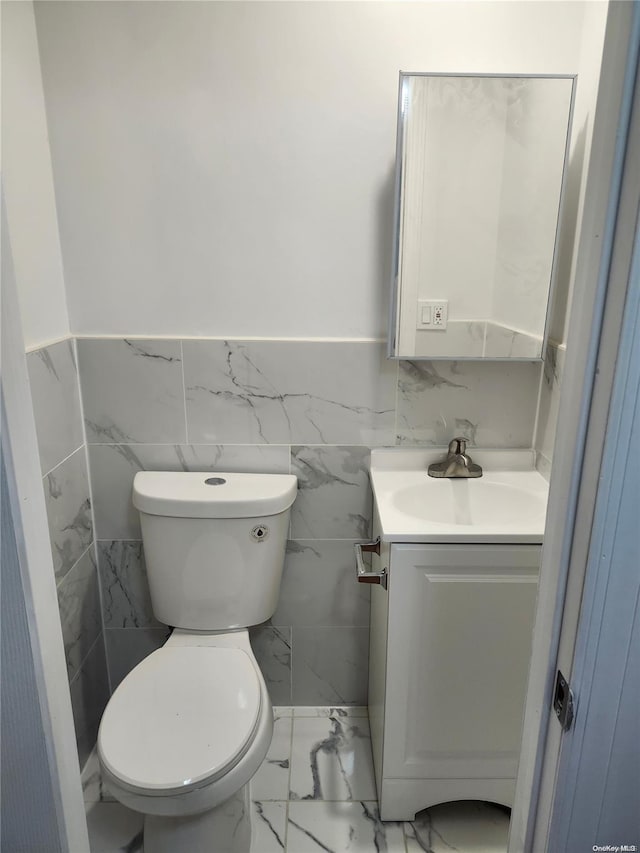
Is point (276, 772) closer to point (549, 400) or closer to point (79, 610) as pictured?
point (79, 610)

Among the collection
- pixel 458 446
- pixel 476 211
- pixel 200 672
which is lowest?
pixel 200 672

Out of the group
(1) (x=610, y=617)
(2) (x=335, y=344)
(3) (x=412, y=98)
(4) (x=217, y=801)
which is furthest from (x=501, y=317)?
(4) (x=217, y=801)

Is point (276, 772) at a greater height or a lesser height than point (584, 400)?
lesser

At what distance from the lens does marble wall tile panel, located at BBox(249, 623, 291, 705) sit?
1814mm

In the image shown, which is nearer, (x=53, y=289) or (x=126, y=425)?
(x=53, y=289)

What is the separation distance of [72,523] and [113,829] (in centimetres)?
80

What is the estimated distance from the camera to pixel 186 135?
145 cm

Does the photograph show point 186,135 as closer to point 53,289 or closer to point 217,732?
point 53,289

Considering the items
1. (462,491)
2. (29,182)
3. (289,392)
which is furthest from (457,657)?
(29,182)

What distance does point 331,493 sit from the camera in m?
1.69

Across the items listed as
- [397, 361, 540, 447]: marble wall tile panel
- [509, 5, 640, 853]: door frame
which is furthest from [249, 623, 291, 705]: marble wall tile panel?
[509, 5, 640, 853]: door frame

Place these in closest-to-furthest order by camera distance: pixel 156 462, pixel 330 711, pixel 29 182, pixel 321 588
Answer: pixel 29 182, pixel 156 462, pixel 321 588, pixel 330 711

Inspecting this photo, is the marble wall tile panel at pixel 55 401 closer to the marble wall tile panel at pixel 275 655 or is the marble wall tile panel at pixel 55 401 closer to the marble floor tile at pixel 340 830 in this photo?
the marble wall tile panel at pixel 275 655

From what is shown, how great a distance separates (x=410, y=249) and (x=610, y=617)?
1.11 m
